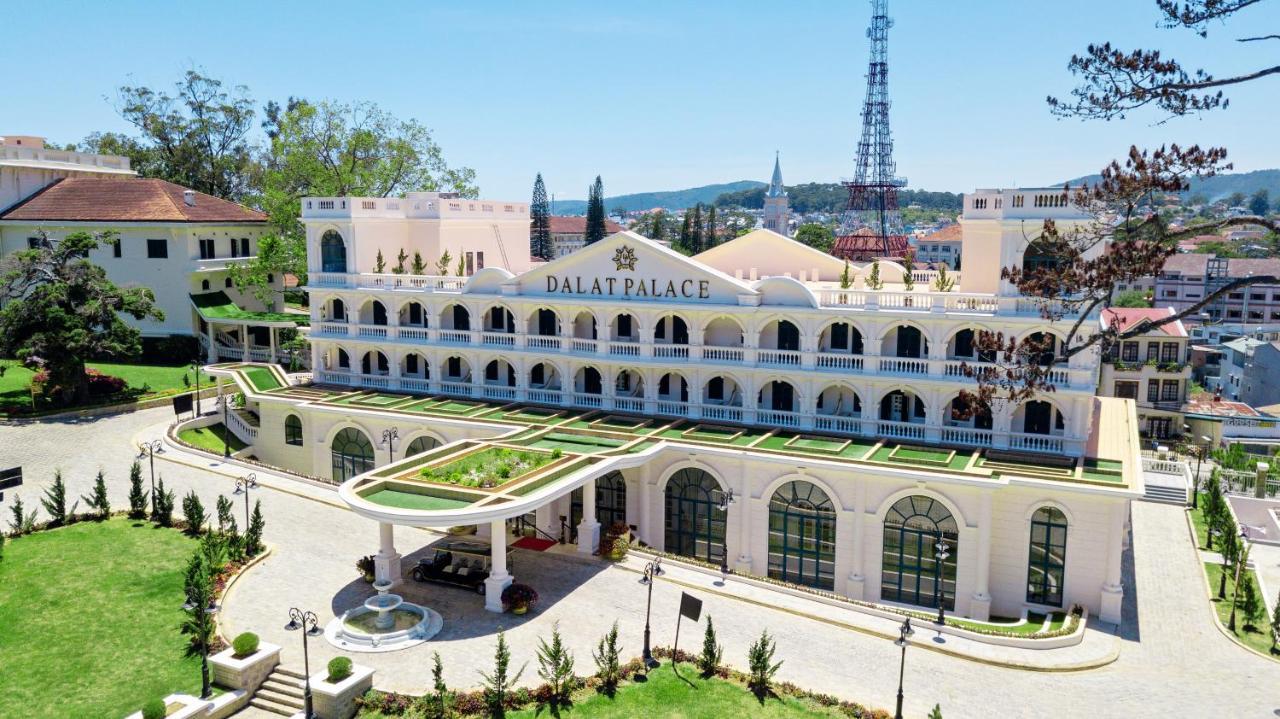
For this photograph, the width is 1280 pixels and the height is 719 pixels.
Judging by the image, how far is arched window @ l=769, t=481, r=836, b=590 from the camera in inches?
1475

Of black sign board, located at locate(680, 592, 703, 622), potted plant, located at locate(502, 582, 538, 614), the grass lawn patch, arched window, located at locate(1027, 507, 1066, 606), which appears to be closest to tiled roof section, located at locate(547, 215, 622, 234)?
the grass lawn patch

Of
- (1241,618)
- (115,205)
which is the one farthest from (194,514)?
(115,205)

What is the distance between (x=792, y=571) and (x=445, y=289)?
2368 cm

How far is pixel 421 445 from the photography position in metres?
45.4

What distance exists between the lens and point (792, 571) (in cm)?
3812

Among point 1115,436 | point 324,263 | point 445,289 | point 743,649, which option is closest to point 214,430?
point 324,263

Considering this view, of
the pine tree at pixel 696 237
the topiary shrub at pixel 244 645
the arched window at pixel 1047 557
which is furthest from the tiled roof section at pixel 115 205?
the pine tree at pixel 696 237

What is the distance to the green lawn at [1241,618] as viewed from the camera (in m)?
32.0

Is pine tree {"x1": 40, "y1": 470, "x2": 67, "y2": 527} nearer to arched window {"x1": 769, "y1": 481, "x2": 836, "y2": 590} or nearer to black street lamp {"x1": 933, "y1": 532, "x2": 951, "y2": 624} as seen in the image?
arched window {"x1": 769, "y1": 481, "x2": 836, "y2": 590}

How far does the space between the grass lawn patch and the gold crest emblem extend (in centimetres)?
2135

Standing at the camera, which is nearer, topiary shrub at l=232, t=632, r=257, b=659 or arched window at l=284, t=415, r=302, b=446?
topiary shrub at l=232, t=632, r=257, b=659

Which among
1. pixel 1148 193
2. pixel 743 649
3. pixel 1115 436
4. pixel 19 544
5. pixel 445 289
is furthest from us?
pixel 445 289

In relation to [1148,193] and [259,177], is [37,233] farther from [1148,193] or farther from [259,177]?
[1148,193]

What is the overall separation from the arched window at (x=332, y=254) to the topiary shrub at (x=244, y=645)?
29606 millimetres
